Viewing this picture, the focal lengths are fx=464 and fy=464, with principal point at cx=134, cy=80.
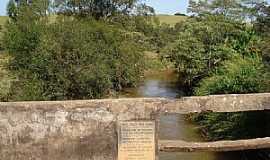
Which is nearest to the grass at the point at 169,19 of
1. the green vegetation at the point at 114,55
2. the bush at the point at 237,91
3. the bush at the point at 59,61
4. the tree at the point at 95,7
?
the tree at the point at 95,7

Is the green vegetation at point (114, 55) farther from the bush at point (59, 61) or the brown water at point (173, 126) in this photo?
the brown water at point (173, 126)

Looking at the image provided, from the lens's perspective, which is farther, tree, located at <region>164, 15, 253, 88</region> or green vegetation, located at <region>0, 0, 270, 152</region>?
tree, located at <region>164, 15, 253, 88</region>

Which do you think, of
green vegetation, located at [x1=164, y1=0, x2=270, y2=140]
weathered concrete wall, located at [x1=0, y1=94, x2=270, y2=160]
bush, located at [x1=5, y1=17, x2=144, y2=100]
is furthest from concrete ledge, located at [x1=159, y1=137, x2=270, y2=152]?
bush, located at [x1=5, y1=17, x2=144, y2=100]

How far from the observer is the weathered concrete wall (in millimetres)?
5191

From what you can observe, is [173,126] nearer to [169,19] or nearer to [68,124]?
[68,124]

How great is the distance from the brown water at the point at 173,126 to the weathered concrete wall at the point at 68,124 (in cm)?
720

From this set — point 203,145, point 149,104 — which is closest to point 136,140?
point 149,104

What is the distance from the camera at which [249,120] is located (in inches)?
476

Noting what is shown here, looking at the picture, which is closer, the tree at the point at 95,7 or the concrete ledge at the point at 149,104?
the concrete ledge at the point at 149,104

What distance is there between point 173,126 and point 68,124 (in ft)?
36.6

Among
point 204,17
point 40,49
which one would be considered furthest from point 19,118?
point 204,17

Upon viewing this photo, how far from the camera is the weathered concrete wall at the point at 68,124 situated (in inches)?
204

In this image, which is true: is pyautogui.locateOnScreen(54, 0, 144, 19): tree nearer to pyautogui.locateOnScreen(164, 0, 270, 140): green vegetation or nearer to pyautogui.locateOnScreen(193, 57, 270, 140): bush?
pyautogui.locateOnScreen(164, 0, 270, 140): green vegetation

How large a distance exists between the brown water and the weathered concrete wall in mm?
7201
